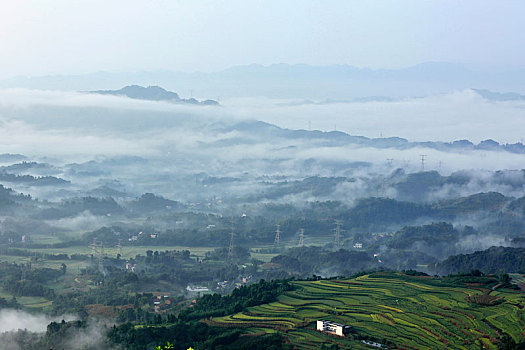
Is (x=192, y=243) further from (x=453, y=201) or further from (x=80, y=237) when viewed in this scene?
(x=453, y=201)

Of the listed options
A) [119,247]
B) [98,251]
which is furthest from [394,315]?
[119,247]

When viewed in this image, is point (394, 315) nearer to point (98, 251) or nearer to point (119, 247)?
point (98, 251)

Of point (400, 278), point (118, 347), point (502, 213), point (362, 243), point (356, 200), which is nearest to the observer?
point (118, 347)

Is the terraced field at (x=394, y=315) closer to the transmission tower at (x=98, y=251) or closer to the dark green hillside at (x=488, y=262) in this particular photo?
the dark green hillside at (x=488, y=262)

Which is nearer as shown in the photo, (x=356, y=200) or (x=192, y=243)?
(x=192, y=243)

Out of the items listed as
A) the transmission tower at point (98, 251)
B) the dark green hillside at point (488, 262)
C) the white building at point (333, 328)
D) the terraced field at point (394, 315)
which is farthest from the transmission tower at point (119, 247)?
the white building at point (333, 328)

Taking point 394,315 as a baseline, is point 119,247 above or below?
below

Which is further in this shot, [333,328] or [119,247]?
[119,247]

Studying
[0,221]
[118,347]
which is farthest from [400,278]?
[0,221]
